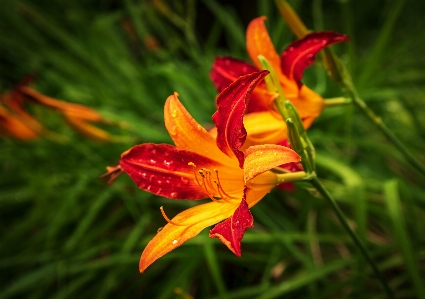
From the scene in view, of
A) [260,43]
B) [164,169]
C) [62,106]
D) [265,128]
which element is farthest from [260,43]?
[62,106]

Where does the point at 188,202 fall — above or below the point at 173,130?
below

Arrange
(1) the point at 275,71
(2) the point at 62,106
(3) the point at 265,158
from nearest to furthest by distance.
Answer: (3) the point at 265,158 < (1) the point at 275,71 < (2) the point at 62,106

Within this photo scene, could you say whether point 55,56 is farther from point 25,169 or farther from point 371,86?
point 371,86

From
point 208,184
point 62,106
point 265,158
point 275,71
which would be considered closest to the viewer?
point 265,158

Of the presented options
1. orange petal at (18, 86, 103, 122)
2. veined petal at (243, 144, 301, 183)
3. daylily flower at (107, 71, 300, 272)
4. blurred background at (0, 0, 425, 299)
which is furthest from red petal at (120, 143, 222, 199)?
orange petal at (18, 86, 103, 122)

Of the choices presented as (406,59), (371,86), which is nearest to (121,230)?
(371,86)

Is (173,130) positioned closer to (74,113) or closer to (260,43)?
(260,43)

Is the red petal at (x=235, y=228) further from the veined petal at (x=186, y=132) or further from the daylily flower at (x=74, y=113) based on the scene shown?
the daylily flower at (x=74, y=113)
